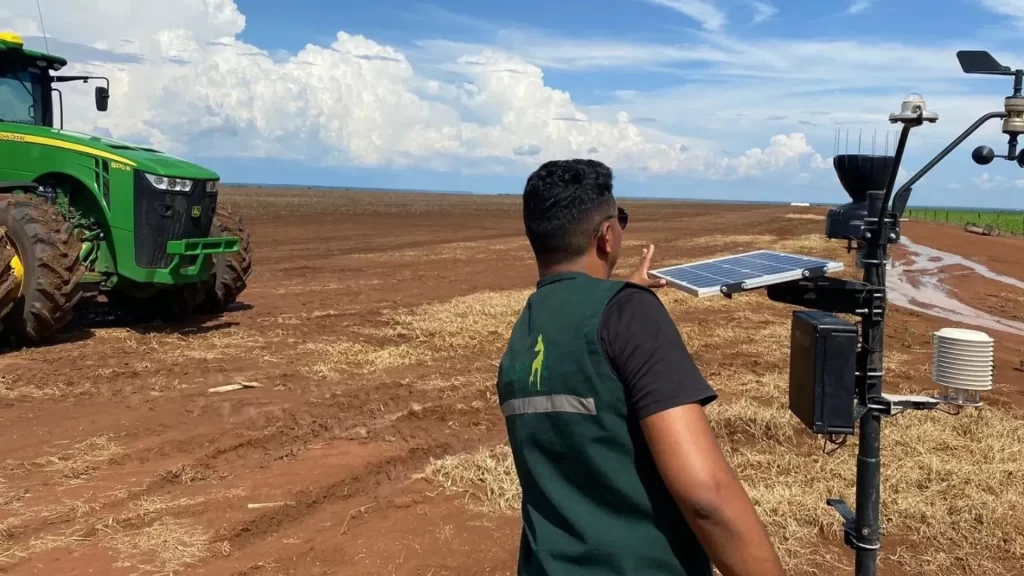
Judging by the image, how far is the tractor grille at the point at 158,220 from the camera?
8.88 m

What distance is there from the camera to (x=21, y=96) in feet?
30.5

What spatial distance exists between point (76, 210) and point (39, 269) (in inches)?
57.1

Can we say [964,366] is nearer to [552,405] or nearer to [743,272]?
[743,272]

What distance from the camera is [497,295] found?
12.9 metres

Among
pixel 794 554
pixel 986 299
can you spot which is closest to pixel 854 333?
pixel 794 554

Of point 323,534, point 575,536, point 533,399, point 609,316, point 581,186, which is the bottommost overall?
point 323,534

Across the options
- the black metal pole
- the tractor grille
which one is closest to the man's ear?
the black metal pole

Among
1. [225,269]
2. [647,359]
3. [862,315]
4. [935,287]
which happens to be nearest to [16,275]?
[225,269]

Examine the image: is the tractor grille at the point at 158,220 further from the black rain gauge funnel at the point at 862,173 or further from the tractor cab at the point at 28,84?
the black rain gauge funnel at the point at 862,173

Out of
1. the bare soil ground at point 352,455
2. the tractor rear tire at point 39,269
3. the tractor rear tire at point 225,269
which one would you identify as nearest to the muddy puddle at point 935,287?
the bare soil ground at point 352,455

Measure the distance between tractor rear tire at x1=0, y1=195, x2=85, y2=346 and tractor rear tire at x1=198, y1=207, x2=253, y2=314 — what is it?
2083mm

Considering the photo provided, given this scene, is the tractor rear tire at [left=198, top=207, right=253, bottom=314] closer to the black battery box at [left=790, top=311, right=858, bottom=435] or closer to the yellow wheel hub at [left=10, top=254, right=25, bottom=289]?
the yellow wheel hub at [left=10, top=254, right=25, bottom=289]

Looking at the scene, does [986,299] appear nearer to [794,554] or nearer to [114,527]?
[794,554]

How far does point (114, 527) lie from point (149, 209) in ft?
17.1
